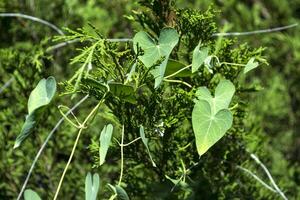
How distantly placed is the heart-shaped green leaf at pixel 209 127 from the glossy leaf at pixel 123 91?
0.12m

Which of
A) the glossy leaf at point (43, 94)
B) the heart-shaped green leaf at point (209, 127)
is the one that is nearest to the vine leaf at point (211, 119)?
the heart-shaped green leaf at point (209, 127)

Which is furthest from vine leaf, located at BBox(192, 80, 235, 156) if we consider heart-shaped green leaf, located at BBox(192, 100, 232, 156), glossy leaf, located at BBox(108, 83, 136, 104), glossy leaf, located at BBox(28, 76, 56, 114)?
glossy leaf, located at BBox(28, 76, 56, 114)

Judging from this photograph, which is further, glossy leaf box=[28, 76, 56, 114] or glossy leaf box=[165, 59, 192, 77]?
glossy leaf box=[165, 59, 192, 77]

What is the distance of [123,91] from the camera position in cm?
106

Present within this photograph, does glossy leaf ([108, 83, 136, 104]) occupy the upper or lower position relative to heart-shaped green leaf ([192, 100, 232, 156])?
upper

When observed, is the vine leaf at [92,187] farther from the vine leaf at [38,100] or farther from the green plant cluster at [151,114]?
the vine leaf at [38,100]

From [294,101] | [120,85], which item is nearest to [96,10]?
[294,101]

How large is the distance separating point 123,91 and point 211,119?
161mm

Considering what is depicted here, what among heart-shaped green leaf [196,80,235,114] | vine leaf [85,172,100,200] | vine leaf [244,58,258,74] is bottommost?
vine leaf [85,172,100,200]

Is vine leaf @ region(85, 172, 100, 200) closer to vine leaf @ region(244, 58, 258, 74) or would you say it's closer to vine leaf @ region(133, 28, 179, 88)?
vine leaf @ region(133, 28, 179, 88)

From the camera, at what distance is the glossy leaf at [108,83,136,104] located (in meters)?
1.03

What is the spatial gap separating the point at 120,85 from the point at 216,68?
0.30 m

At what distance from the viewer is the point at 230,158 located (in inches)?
57.3

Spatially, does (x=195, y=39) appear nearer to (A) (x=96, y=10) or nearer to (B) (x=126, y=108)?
(B) (x=126, y=108)
